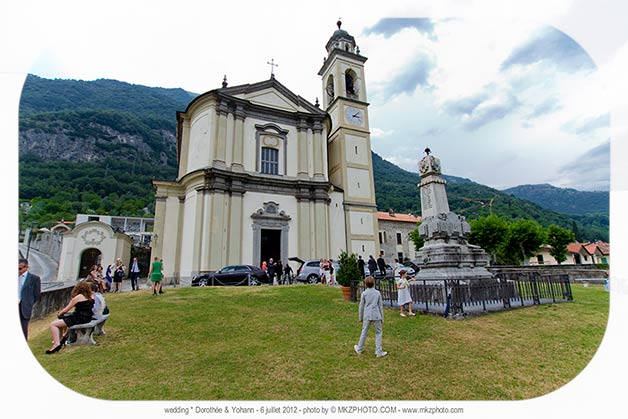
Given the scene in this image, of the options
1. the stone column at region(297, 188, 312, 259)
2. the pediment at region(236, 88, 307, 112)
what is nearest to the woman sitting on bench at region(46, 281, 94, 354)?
the stone column at region(297, 188, 312, 259)

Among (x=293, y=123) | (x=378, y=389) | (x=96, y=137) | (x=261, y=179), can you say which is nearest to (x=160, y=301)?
(x=378, y=389)

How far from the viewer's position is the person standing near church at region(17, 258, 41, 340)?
4.30 meters

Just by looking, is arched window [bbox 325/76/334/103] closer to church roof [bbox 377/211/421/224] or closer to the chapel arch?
the chapel arch

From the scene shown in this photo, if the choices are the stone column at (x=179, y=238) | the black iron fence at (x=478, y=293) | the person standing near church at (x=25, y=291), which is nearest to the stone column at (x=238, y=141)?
the stone column at (x=179, y=238)

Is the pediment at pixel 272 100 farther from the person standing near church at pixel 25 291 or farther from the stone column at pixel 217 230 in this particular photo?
the person standing near church at pixel 25 291

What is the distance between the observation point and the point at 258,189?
2023 centimetres

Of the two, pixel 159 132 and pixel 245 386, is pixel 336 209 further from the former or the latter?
pixel 159 132

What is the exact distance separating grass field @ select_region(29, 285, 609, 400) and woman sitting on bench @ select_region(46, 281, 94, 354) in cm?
33

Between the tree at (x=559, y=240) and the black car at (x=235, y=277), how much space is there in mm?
35854

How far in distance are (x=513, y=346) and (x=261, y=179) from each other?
17.2 m

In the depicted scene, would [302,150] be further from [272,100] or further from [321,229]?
[321,229]

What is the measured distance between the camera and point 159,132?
91125 mm

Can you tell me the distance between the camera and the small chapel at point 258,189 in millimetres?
18562

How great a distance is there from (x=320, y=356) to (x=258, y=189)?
649 inches
